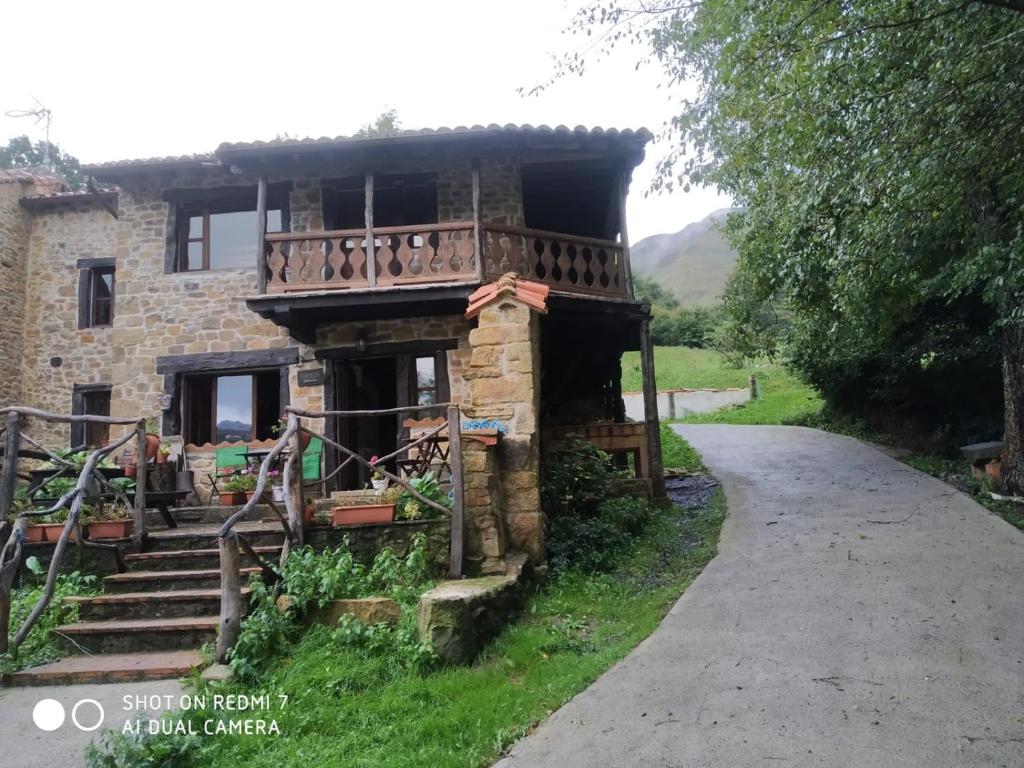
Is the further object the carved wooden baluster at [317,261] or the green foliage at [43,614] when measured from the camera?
the carved wooden baluster at [317,261]

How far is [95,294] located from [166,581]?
29.5 feet

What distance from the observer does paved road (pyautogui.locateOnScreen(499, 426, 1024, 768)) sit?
129 inches

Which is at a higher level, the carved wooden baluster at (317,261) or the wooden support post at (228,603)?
the carved wooden baluster at (317,261)

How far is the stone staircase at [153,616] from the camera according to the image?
4234mm

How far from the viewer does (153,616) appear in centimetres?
493

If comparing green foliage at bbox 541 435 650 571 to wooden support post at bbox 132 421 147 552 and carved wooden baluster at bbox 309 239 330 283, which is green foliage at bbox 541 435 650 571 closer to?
wooden support post at bbox 132 421 147 552

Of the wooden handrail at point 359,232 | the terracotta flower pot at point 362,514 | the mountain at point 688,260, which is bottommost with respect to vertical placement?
the terracotta flower pot at point 362,514

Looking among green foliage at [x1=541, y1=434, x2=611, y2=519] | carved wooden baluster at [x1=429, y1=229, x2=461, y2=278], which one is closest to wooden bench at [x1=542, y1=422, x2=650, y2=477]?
green foliage at [x1=541, y1=434, x2=611, y2=519]

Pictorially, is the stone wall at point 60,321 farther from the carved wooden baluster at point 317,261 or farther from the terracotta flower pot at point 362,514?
the terracotta flower pot at point 362,514

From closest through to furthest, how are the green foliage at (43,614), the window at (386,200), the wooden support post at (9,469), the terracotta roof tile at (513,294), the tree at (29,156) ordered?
1. the green foliage at (43,614)
2. the wooden support post at (9,469)
3. the terracotta roof tile at (513,294)
4. the window at (386,200)
5. the tree at (29,156)

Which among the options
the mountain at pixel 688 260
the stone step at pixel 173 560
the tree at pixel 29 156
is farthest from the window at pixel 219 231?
the mountain at pixel 688 260

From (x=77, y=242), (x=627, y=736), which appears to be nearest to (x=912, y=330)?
(x=627, y=736)

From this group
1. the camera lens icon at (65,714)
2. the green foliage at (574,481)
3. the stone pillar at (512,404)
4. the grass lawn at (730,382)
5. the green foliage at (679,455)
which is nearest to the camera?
the camera lens icon at (65,714)

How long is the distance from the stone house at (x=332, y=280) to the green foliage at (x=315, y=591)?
364cm
